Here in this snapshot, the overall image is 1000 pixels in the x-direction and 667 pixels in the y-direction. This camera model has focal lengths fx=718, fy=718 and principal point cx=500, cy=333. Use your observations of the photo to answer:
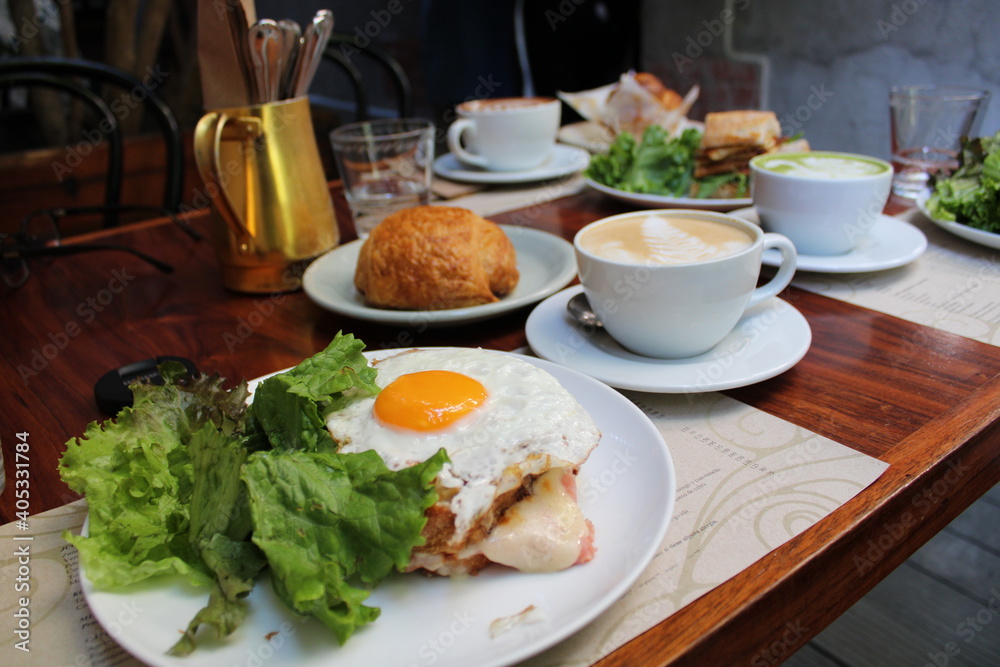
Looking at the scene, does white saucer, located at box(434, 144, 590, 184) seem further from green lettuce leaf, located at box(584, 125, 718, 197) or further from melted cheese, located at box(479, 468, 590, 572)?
melted cheese, located at box(479, 468, 590, 572)

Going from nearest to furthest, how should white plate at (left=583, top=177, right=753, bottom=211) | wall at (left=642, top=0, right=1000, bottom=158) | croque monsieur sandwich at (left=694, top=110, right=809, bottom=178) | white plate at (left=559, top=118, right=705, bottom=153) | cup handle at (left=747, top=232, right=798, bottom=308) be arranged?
cup handle at (left=747, top=232, right=798, bottom=308) < white plate at (left=583, top=177, right=753, bottom=211) < croque monsieur sandwich at (left=694, top=110, right=809, bottom=178) < white plate at (left=559, top=118, right=705, bottom=153) < wall at (left=642, top=0, right=1000, bottom=158)

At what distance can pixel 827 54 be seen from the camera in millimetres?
3186

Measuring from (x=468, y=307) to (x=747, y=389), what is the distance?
443mm

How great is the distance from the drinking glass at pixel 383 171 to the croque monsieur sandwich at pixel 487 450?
0.86m

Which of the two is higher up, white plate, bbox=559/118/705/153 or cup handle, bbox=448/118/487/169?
cup handle, bbox=448/118/487/169

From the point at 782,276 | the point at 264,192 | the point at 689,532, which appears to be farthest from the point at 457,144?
the point at 689,532

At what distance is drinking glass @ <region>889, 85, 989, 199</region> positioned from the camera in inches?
60.1

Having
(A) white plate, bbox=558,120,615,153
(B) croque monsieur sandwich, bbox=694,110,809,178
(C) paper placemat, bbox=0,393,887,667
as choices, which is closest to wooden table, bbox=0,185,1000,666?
(C) paper placemat, bbox=0,393,887,667

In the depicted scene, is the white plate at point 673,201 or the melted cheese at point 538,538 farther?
the white plate at point 673,201

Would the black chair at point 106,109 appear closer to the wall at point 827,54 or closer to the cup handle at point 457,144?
the cup handle at point 457,144

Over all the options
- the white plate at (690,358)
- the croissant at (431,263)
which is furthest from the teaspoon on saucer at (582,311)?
the croissant at (431,263)

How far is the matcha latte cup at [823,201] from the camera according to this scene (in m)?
1.20

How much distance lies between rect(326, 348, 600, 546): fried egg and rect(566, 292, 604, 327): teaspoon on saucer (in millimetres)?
281

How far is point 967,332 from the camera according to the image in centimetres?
101
